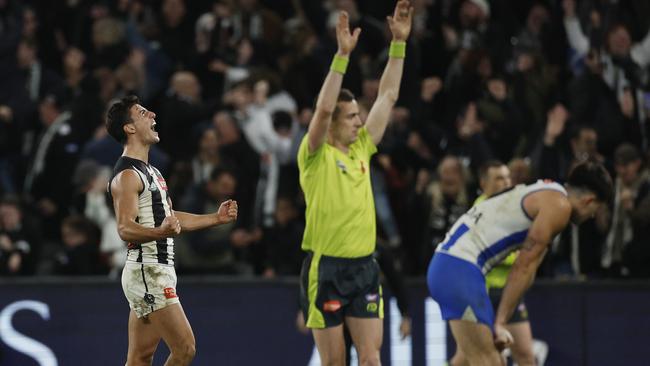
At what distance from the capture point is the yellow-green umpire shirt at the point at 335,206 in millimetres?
10109

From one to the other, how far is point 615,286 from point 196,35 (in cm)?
659

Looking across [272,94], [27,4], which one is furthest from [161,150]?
[27,4]

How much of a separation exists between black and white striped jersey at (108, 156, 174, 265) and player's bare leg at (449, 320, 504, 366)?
2.12 metres

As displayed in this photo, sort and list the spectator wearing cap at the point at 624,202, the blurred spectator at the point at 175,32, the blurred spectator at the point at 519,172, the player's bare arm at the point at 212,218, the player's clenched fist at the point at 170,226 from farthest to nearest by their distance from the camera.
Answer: the blurred spectator at the point at 175,32 → the spectator wearing cap at the point at 624,202 → the blurred spectator at the point at 519,172 → the player's bare arm at the point at 212,218 → the player's clenched fist at the point at 170,226

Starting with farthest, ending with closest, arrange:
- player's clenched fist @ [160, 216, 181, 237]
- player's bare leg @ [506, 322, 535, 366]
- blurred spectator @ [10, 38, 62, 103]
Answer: blurred spectator @ [10, 38, 62, 103]
player's bare leg @ [506, 322, 535, 366]
player's clenched fist @ [160, 216, 181, 237]

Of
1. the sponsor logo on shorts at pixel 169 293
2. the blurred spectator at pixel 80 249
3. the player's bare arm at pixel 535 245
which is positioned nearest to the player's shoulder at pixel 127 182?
the sponsor logo on shorts at pixel 169 293

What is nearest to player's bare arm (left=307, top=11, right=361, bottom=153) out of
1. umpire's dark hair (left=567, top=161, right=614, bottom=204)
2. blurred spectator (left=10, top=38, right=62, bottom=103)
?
umpire's dark hair (left=567, top=161, right=614, bottom=204)

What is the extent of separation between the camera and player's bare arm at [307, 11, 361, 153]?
9.71 metres

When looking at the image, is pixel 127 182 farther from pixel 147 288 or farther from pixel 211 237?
pixel 211 237

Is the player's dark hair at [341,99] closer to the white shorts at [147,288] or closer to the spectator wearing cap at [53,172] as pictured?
the white shorts at [147,288]

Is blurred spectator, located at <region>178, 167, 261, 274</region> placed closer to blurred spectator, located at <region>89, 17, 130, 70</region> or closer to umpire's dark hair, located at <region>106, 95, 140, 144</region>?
blurred spectator, located at <region>89, 17, 130, 70</region>

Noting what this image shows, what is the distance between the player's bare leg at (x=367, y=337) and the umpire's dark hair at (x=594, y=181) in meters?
1.88

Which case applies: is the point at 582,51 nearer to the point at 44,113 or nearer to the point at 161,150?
the point at 161,150

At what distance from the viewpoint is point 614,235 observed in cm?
1326
